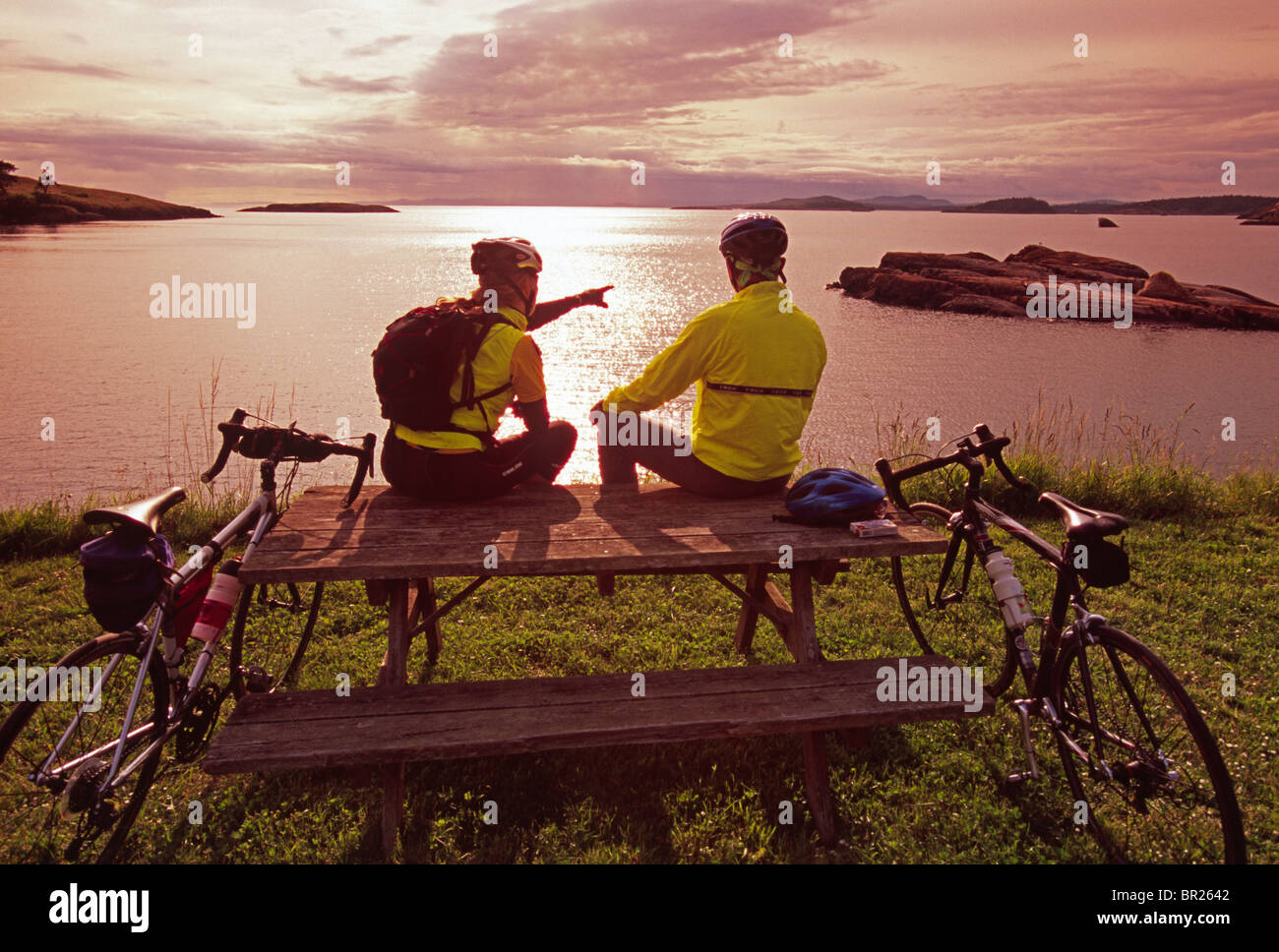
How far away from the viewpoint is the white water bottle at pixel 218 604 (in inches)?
157

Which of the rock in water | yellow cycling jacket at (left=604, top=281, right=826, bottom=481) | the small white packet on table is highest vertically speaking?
the rock in water

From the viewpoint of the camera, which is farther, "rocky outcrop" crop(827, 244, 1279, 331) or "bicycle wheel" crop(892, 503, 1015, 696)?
"rocky outcrop" crop(827, 244, 1279, 331)

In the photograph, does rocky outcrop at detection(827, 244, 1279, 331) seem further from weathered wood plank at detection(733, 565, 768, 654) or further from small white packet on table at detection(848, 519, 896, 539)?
small white packet on table at detection(848, 519, 896, 539)

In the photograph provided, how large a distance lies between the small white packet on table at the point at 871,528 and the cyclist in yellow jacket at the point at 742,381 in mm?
825

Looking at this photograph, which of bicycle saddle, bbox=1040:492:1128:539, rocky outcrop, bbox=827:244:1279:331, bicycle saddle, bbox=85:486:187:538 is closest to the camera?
bicycle saddle, bbox=85:486:187:538

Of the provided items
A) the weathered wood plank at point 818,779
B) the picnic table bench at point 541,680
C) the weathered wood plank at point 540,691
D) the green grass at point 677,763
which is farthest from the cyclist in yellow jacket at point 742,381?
the weathered wood plank at point 818,779

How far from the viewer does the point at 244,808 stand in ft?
13.4

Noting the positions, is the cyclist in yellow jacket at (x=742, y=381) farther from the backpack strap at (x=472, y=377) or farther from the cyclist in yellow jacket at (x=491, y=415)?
the backpack strap at (x=472, y=377)

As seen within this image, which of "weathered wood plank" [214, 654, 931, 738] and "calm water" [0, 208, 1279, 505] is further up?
"calm water" [0, 208, 1279, 505]

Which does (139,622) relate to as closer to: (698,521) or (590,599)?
(698,521)

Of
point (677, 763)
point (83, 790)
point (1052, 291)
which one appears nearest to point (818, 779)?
point (677, 763)

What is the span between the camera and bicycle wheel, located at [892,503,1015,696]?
17.3ft

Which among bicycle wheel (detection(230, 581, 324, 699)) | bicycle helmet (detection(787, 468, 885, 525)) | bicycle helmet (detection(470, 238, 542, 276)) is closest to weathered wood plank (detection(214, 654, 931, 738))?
bicycle helmet (detection(787, 468, 885, 525))
